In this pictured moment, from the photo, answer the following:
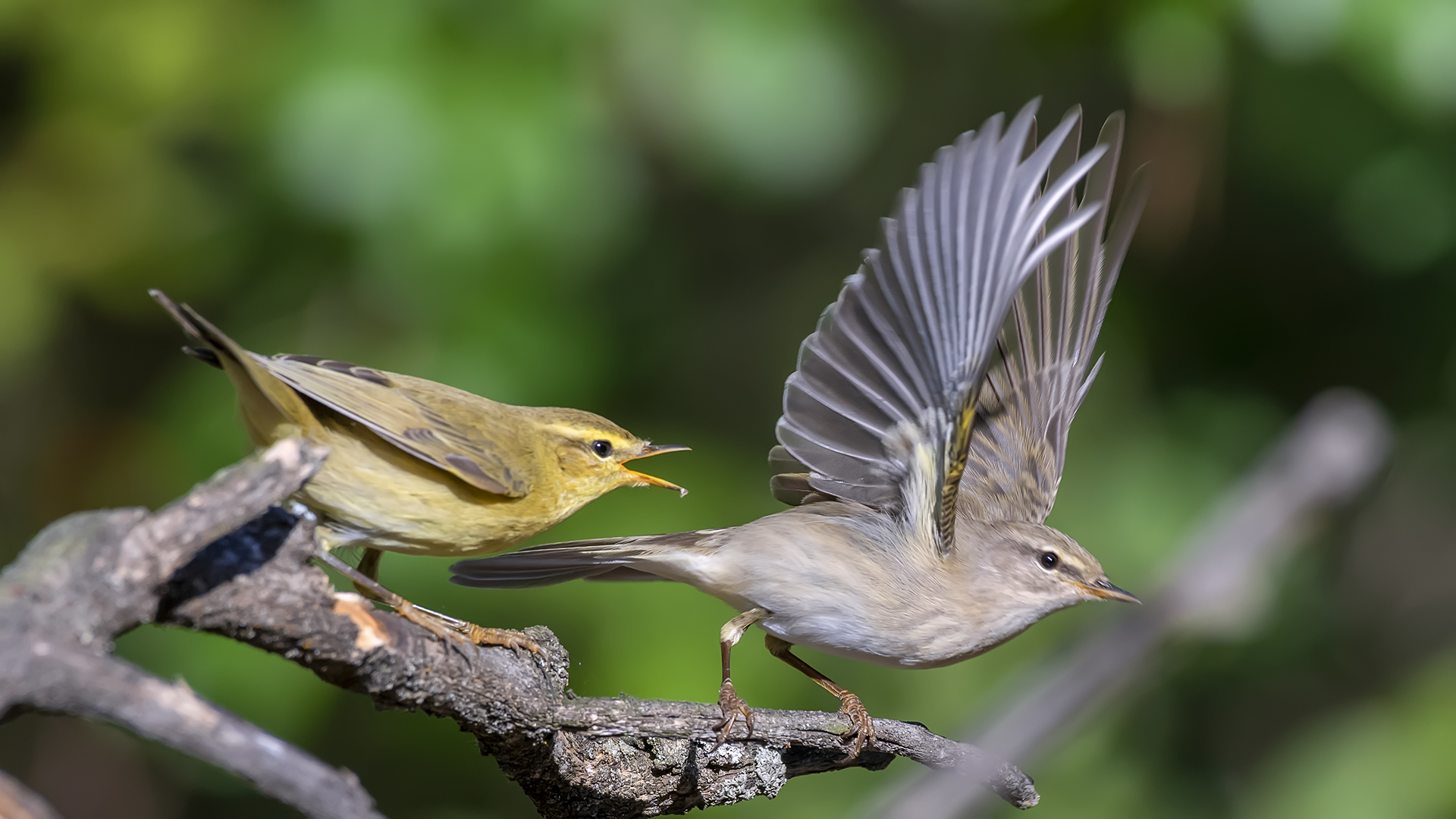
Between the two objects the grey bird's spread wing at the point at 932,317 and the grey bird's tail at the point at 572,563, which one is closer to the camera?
the grey bird's spread wing at the point at 932,317

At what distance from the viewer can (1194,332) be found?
585cm

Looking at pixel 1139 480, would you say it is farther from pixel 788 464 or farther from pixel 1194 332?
pixel 788 464

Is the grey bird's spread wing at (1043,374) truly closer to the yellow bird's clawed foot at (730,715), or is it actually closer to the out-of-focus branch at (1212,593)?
the yellow bird's clawed foot at (730,715)

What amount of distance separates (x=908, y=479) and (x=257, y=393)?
1644mm

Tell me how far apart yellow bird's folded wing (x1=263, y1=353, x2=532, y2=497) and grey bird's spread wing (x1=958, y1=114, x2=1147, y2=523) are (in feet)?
5.54

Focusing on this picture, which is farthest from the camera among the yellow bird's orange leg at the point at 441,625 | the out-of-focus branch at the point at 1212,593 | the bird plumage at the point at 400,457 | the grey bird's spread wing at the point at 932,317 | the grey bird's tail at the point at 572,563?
the grey bird's tail at the point at 572,563

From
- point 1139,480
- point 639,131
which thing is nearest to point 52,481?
point 639,131

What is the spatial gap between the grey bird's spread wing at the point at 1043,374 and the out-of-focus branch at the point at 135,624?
8.85 ft

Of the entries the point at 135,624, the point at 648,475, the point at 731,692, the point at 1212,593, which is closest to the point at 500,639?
the point at 731,692

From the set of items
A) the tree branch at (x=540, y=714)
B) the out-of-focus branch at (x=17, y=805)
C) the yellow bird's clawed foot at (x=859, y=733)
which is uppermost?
the yellow bird's clawed foot at (x=859, y=733)

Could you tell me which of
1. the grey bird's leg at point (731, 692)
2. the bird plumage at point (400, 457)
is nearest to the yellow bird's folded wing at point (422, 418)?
the bird plumage at point (400, 457)

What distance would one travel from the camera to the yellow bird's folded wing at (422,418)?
2768 mm

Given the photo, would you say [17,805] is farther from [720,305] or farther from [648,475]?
[720,305]

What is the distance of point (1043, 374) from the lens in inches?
170
